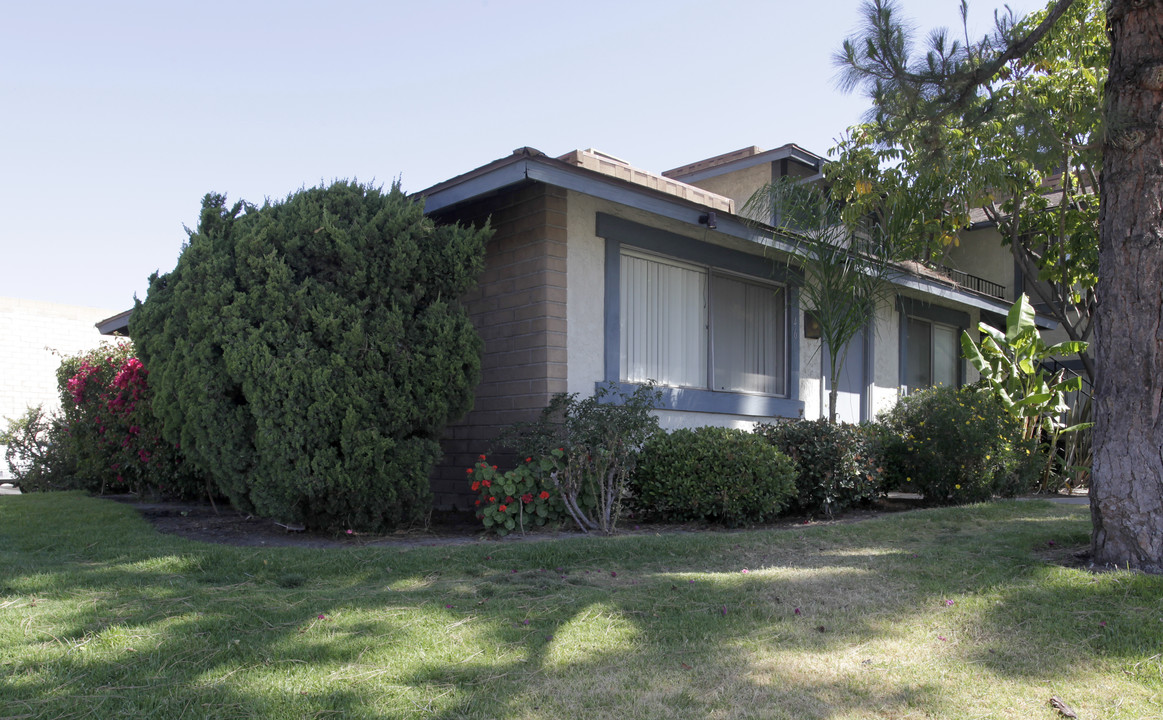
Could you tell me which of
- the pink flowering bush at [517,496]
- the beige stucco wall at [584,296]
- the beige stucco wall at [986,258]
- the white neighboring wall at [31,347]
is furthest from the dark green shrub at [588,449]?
the white neighboring wall at [31,347]

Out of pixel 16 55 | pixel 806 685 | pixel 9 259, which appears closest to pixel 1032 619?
pixel 806 685

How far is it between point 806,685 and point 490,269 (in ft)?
→ 19.5

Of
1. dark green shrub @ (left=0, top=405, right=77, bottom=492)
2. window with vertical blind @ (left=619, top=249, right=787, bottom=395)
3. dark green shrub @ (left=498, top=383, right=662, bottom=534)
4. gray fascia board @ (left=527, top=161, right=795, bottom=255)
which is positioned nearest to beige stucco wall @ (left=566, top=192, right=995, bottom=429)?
window with vertical blind @ (left=619, top=249, right=787, bottom=395)

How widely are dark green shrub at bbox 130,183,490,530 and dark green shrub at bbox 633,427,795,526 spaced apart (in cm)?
194

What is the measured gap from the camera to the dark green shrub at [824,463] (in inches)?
326

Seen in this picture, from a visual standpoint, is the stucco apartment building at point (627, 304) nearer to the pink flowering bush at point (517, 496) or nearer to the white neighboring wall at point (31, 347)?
the pink flowering bush at point (517, 496)

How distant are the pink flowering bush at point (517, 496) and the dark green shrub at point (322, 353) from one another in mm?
497

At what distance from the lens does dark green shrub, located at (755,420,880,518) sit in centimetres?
828

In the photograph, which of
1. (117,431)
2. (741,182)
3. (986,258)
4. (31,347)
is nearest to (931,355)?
(741,182)

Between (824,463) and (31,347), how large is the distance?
1787 centimetres

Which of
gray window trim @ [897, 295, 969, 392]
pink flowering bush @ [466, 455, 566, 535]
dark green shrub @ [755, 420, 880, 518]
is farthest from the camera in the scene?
gray window trim @ [897, 295, 969, 392]

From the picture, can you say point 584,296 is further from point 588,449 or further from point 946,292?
point 946,292

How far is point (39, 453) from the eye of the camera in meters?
11.5

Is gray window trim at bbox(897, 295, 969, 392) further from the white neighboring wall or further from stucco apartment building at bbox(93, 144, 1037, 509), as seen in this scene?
the white neighboring wall
